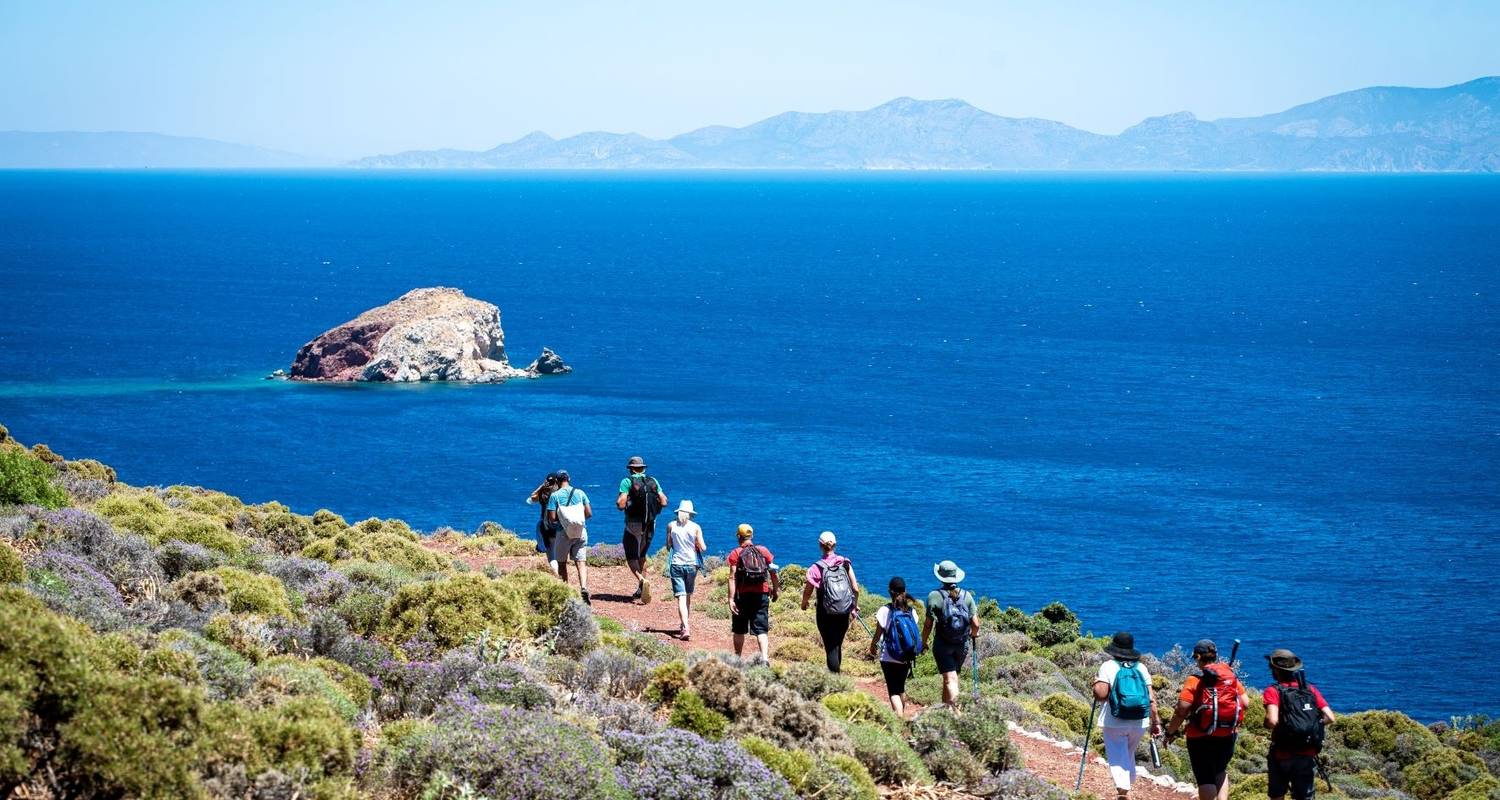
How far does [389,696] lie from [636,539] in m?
7.72

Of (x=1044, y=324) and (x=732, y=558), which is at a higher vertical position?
(x=732, y=558)

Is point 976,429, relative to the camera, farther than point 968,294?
No

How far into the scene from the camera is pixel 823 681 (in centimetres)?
1316

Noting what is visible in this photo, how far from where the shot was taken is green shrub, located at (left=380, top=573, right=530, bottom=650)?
42.2ft

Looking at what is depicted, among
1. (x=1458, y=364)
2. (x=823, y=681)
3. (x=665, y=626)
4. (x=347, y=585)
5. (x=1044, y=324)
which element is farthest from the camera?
(x=1044, y=324)

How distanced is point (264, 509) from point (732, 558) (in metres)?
13.1

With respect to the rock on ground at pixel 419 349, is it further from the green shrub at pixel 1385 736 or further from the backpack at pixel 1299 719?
the backpack at pixel 1299 719

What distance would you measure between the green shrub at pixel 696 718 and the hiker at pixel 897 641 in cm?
301

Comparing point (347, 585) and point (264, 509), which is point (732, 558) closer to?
point (347, 585)

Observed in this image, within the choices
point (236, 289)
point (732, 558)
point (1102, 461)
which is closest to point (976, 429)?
point (1102, 461)

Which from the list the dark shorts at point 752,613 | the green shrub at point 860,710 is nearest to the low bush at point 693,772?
the green shrub at point 860,710

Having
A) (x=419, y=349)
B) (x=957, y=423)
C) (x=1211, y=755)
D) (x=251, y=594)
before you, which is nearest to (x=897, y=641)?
(x=1211, y=755)

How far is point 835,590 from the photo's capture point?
1423 cm

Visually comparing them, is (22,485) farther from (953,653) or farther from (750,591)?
(953,653)
